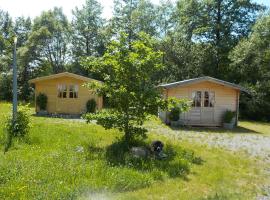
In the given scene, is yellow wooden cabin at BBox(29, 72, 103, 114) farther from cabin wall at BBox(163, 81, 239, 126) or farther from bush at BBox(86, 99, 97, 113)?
cabin wall at BBox(163, 81, 239, 126)

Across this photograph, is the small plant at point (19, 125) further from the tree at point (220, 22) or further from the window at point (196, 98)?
the tree at point (220, 22)

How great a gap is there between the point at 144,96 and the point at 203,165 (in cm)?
267

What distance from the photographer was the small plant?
11320 millimetres

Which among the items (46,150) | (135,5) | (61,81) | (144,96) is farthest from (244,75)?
(46,150)

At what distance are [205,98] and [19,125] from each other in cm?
1162

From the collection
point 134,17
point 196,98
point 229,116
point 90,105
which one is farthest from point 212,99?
point 134,17

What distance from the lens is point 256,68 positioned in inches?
1141

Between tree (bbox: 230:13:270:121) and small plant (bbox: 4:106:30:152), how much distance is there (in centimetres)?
1922

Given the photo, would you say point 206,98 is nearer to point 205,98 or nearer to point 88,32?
point 205,98

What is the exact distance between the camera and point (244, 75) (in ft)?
98.1

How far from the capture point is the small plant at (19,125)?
11320 mm

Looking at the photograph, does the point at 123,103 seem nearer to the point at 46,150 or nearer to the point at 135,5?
the point at 46,150

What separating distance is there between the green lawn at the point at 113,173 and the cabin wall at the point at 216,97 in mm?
8616

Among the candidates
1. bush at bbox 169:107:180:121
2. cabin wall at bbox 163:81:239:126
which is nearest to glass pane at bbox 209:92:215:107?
cabin wall at bbox 163:81:239:126
